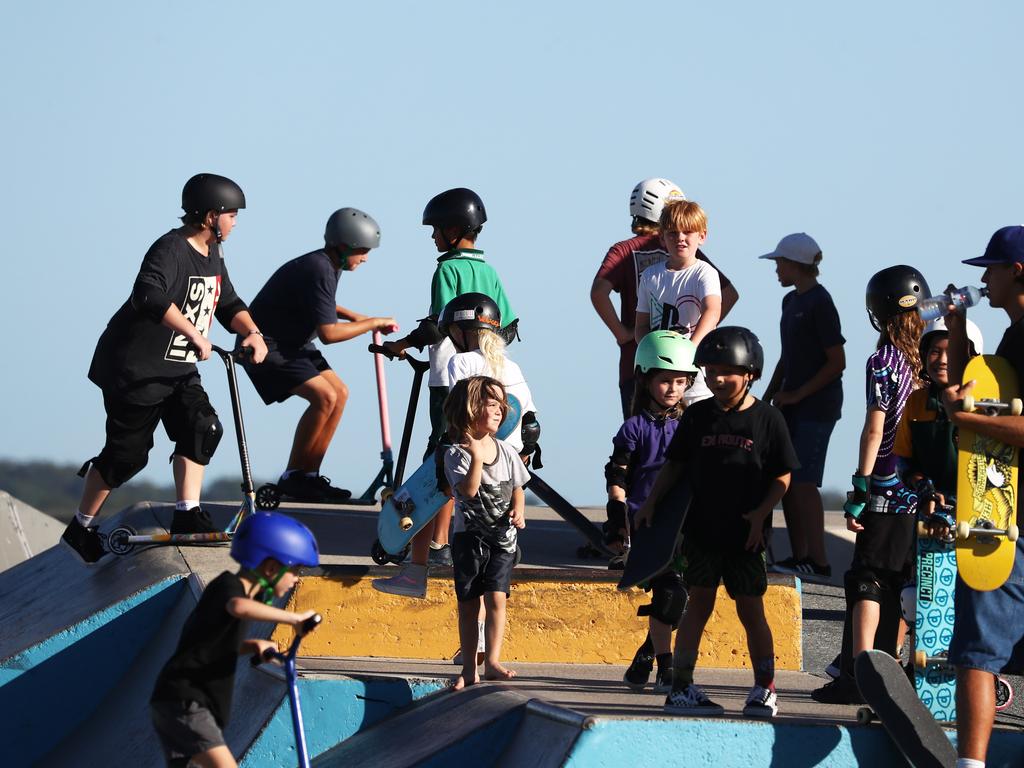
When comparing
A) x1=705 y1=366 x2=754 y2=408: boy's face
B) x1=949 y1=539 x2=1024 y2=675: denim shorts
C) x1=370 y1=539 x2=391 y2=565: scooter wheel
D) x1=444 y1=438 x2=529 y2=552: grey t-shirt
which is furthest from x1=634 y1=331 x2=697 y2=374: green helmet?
x1=949 y1=539 x2=1024 y2=675: denim shorts

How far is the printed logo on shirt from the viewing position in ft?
28.9

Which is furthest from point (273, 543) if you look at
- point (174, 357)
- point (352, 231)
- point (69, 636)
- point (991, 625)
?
point (352, 231)

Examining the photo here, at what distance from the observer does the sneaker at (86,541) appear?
9.24 m

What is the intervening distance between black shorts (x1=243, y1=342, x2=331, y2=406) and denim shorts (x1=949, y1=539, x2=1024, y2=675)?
18.0 ft

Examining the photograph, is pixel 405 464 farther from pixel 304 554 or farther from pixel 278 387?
pixel 304 554

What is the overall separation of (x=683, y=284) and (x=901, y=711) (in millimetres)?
2950

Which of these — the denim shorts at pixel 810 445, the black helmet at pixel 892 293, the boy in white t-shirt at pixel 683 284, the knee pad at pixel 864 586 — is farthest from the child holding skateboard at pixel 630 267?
the knee pad at pixel 864 586

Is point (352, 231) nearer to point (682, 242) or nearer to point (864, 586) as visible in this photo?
point (682, 242)

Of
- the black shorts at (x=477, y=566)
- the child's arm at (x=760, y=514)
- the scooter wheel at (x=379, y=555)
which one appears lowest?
the scooter wheel at (x=379, y=555)

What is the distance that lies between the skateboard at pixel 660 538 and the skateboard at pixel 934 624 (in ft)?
3.08

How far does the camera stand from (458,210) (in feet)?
28.2

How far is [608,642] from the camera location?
7957mm

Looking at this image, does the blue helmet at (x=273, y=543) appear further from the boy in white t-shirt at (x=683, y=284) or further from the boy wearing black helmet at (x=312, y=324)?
the boy wearing black helmet at (x=312, y=324)

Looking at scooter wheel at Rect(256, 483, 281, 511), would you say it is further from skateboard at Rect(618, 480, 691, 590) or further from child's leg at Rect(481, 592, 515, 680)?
skateboard at Rect(618, 480, 691, 590)
